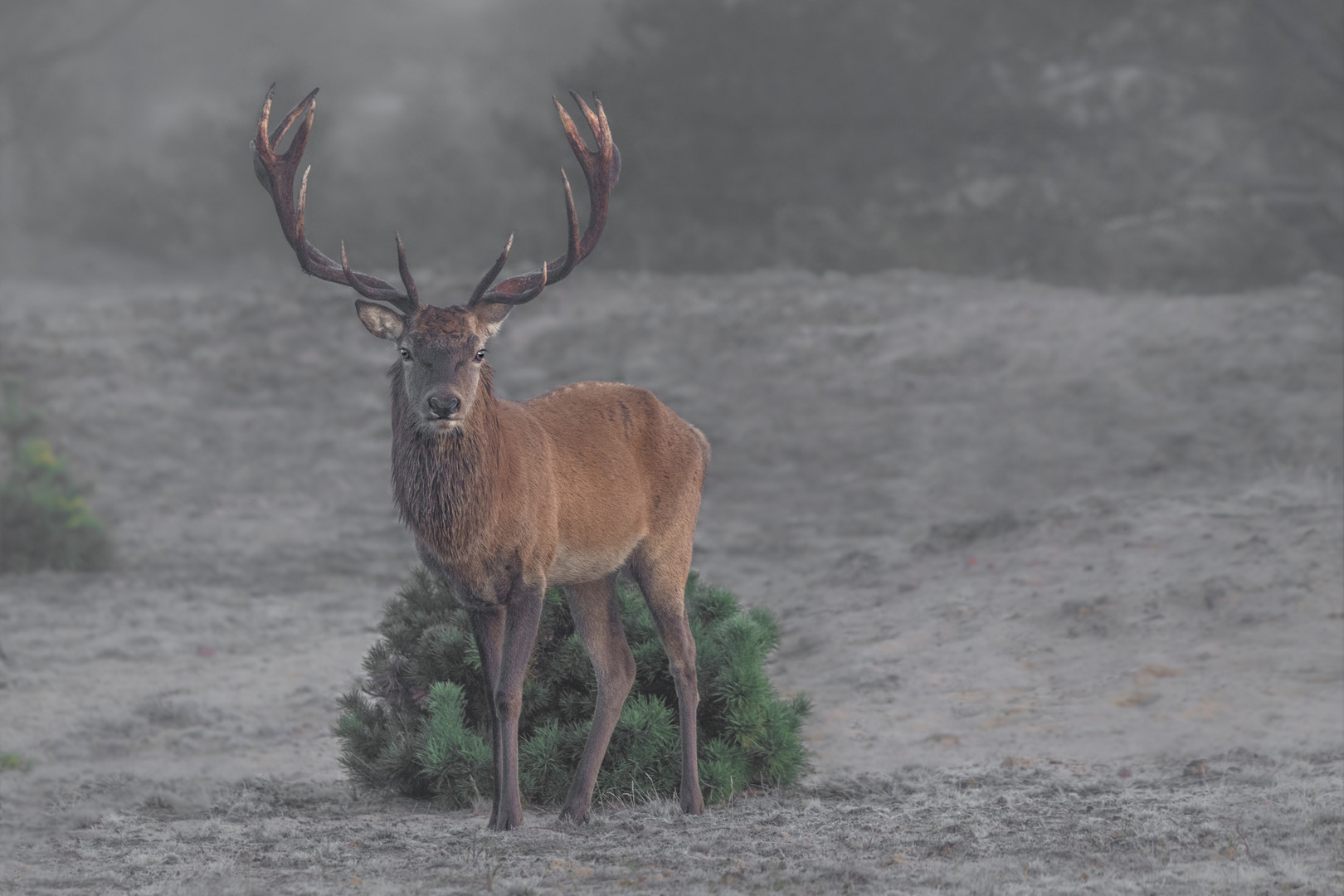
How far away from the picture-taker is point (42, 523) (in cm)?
1695

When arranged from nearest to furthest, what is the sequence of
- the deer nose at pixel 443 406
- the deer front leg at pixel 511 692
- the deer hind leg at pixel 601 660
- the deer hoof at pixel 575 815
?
1. the deer nose at pixel 443 406
2. the deer front leg at pixel 511 692
3. the deer hoof at pixel 575 815
4. the deer hind leg at pixel 601 660

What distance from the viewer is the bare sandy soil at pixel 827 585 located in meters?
6.98

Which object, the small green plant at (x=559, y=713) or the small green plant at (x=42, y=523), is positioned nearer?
the small green plant at (x=559, y=713)

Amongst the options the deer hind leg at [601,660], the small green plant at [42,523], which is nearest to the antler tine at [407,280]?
the deer hind leg at [601,660]

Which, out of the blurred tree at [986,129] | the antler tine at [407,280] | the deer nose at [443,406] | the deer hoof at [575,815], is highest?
the blurred tree at [986,129]

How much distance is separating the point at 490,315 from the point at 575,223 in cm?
68

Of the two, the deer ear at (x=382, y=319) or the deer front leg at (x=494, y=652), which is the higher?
the deer ear at (x=382, y=319)

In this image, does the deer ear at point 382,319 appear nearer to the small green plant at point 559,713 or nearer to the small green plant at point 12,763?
the small green plant at point 559,713

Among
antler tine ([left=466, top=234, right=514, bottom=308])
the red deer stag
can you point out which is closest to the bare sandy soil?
the red deer stag

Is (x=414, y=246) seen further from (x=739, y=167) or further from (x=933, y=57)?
(x=933, y=57)

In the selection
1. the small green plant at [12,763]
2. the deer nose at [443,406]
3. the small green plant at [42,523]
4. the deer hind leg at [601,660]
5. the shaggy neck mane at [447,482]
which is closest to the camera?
the deer nose at [443,406]

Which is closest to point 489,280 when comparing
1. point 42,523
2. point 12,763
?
point 12,763

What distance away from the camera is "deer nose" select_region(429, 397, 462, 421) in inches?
258

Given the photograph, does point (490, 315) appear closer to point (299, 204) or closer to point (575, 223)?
point (575, 223)
